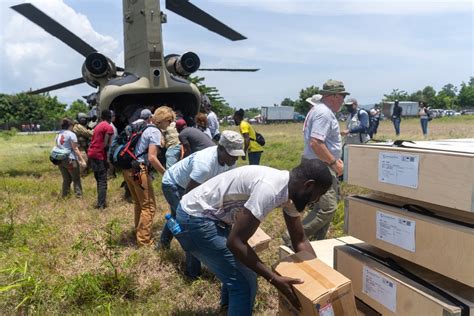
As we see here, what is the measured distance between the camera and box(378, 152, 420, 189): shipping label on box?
205 cm

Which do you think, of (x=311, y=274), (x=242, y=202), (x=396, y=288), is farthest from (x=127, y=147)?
(x=396, y=288)

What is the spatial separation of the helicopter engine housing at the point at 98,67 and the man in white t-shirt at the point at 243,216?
26.6 feet

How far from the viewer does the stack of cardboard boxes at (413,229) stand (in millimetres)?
1820

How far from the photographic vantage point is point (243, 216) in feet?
7.32

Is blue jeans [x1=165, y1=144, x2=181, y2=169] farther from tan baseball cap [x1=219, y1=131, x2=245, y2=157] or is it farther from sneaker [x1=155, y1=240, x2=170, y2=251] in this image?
tan baseball cap [x1=219, y1=131, x2=245, y2=157]

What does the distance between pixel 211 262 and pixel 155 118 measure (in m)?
2.63

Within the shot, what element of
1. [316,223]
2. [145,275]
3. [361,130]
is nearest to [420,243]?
[316,223]

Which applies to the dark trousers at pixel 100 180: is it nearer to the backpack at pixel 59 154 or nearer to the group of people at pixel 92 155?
the group of people at pixel 92 155

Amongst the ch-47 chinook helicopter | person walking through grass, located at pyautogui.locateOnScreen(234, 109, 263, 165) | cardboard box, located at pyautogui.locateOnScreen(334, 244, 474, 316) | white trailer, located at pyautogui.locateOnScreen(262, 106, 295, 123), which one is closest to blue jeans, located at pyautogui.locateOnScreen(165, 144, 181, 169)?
person walking through grass, located at pyautogui.locateOnScreen(234, 109, 263, 165)

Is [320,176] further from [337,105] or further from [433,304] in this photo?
[337,105]

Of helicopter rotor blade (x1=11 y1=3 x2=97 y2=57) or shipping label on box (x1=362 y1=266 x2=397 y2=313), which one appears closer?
shipping label on box (x1=362 y1=266 x2=397 y2=313)

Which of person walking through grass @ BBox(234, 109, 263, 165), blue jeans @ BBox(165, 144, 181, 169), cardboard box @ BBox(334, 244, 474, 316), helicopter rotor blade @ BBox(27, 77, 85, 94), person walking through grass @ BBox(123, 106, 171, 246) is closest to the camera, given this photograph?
cardboard box @ BBox(334, 244, 474, 316)

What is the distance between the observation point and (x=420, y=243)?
79.8 inches

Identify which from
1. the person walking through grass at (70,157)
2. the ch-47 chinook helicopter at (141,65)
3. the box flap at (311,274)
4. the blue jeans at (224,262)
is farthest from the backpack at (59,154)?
the box flap at (311,274)
